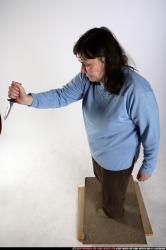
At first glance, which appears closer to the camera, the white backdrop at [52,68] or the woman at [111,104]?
the woman at [111,104]

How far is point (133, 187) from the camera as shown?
5.48ft

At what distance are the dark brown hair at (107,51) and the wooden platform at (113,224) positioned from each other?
0.86m

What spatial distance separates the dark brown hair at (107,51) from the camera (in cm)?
87

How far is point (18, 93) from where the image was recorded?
42.2 inches

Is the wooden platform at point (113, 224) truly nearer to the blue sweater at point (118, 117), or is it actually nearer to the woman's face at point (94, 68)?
the blue sweater at point (118, 117)

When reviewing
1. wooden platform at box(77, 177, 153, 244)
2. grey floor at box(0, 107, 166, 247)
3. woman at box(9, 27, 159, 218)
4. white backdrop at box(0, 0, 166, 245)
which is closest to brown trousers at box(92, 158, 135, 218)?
woman at box(9, 27, 159, 218)

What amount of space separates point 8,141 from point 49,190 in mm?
705

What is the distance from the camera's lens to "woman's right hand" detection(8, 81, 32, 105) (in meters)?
1.05

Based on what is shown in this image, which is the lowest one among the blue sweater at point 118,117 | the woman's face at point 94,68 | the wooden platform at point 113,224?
the wooden platform at point 113,224

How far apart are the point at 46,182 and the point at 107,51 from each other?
46.4 inches

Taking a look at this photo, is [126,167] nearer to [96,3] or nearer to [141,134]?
[141,134]

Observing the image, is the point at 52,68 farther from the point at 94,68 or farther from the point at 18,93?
the point at 94,68

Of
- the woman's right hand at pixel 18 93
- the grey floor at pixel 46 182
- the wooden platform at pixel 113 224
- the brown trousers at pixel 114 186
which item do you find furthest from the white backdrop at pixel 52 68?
the woman's right hand at pixel 18 93

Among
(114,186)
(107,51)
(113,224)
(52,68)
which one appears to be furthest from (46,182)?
(107,51)
